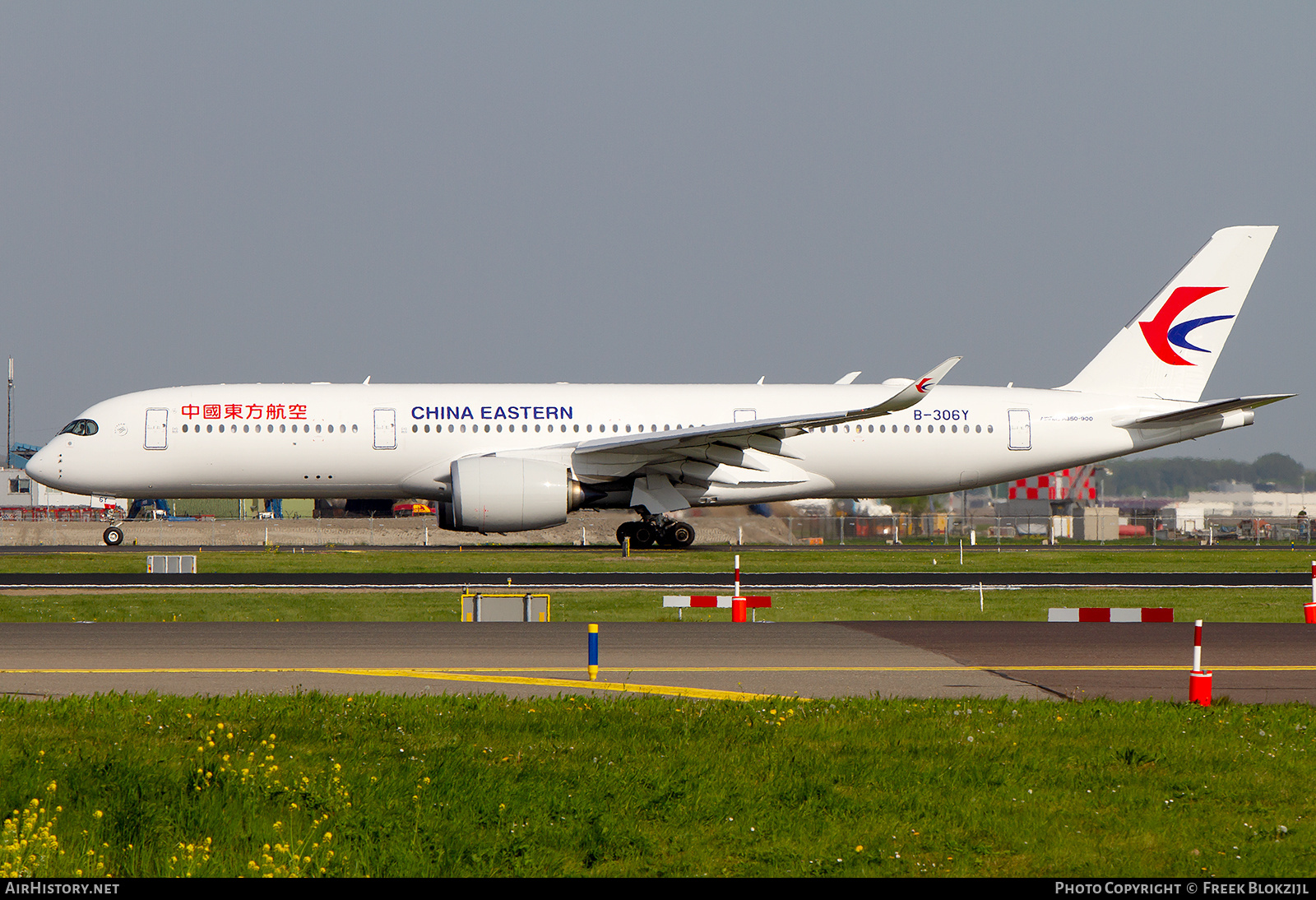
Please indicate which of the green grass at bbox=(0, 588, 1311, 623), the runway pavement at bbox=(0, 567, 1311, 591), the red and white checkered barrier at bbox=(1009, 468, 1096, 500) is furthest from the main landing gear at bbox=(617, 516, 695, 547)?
the red and white checkered barrier at bbox=(1009, 468, 1096, 500)

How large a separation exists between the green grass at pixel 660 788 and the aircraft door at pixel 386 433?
74.8 feet

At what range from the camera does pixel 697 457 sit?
32.3 m

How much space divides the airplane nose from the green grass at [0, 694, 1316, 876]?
25.5 m

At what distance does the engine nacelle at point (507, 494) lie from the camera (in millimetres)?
30156

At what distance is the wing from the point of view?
30.8 m

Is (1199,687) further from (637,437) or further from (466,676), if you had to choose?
(637,437)

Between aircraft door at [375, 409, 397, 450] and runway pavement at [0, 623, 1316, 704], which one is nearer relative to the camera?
runway pavement at [0, 623, 1316, 704]

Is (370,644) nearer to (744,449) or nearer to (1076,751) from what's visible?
(1076,751)

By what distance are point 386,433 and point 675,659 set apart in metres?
20.6

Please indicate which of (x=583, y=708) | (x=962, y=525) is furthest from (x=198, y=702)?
(x=962, y=525)

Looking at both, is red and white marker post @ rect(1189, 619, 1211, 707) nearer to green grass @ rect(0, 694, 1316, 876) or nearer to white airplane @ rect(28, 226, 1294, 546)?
green grass @ rect(0, 694, 1316, 876)

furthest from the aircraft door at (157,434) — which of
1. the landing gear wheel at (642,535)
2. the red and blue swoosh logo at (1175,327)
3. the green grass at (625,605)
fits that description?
the red and blue swoosh logo at (1175,327)

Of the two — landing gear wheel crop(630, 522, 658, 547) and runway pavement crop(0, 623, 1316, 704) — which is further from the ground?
landing gear wheel crop(630, 522, 658, 547)

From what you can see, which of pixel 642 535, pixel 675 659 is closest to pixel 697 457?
pixel 642 535
